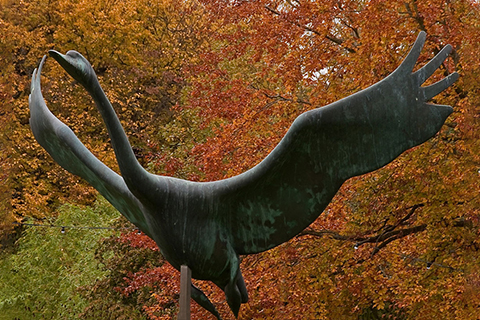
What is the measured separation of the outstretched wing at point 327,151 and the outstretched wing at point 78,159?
719 millimetres

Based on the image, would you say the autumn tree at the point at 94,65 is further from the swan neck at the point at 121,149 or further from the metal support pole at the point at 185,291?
the swan neck at the point at 121,149

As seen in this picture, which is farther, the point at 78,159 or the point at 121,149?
the point at 78,159

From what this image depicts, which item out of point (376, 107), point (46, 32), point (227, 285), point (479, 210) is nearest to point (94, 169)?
point (227, 285)

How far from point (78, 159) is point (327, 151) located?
1711 millimetres

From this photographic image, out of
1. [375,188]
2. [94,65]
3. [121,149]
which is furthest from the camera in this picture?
[94,65]

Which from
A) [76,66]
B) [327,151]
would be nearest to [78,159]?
[76,66]

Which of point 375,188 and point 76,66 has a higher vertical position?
point 375,188

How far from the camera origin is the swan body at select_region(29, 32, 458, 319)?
4324 mm

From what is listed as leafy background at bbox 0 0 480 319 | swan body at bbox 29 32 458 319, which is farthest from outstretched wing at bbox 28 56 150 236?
Answer: leafy background at bbox 0 0 480 319

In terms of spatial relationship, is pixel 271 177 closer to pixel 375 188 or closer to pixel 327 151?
pixel 327 151

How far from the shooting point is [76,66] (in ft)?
13.0

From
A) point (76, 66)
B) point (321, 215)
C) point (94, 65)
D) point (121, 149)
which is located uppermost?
point (94, 65)

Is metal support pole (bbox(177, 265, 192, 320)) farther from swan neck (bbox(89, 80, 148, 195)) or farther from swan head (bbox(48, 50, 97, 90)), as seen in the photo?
Result: swan head (bbox(48, 50, 97, 90))

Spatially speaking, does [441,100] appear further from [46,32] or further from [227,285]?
[46,32]
